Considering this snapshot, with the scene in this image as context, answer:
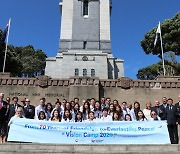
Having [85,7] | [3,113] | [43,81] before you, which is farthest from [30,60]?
[3,113]

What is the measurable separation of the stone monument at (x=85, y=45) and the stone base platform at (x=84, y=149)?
27122 millimetres

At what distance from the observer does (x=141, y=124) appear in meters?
8.18

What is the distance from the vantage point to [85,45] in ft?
123

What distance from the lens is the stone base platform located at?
703cm

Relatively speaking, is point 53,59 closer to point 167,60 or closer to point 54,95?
point 167,60

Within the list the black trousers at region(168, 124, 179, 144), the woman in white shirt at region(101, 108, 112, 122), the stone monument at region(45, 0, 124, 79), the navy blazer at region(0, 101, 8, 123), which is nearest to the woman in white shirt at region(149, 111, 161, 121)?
the black trousers at region(168, 124, 179, 144)

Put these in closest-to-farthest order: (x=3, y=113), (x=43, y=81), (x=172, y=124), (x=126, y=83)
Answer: (x=172, y=124) → (x=3, y=113) → (x=43, y=81) → (x=126, y=83)

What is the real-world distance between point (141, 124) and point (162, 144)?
3.22 ft

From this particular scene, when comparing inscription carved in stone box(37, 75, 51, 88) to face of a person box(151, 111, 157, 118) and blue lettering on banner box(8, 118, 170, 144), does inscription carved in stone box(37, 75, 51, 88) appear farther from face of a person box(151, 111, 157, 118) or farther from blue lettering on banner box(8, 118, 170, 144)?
face of a person box(151, 111, 157, 118)

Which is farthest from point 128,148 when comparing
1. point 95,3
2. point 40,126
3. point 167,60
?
point 95,3

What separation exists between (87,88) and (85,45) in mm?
22328

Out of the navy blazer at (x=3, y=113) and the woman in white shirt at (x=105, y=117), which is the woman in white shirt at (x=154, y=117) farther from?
the navy blazer at (x=3, y=113)

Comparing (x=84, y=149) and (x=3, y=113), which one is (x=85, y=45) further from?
(x=84, y=149)

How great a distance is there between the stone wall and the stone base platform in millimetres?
8640
